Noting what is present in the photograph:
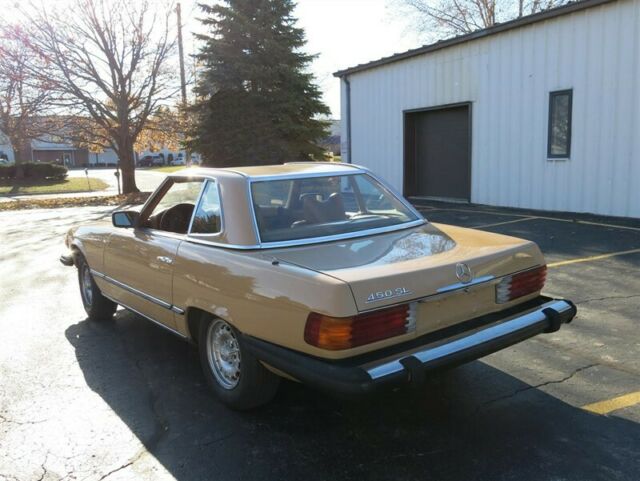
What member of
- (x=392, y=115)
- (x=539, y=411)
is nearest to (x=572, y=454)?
(x=539, y=411)

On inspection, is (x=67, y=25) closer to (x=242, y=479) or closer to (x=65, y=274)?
(x=65, y=274)

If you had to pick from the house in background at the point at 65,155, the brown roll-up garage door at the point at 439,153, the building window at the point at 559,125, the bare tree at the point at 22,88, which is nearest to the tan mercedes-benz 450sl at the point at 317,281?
the building window at the point at 559,125

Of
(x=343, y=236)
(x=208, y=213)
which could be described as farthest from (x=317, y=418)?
(x=208, y=213)

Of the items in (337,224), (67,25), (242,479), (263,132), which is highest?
(67,25)

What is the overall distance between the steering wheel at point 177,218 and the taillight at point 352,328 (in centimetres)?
166

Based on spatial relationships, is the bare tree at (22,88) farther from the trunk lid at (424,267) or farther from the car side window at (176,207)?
the trunk lid at (424,267)

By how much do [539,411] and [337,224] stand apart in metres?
1.71

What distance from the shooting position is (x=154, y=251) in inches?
161

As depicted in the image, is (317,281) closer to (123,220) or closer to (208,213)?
(208,213)

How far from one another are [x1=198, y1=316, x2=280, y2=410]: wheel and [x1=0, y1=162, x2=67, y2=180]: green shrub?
38216mm

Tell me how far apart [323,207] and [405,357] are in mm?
1393

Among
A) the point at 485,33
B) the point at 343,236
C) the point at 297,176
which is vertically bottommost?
the point at 343,236

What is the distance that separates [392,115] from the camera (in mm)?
15500

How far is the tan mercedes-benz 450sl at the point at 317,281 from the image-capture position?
2809mm
